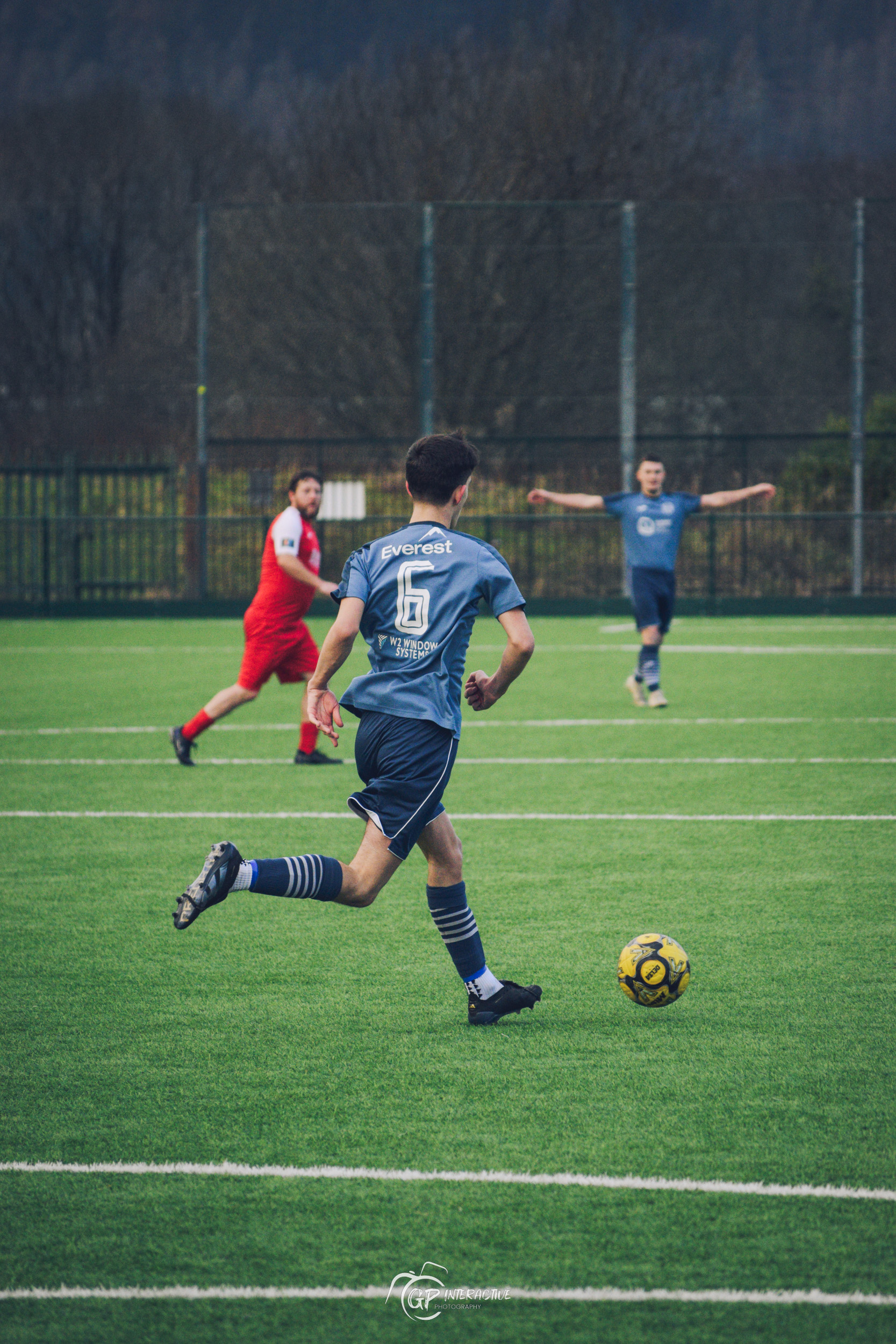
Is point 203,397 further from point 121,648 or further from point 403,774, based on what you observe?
point 403,774

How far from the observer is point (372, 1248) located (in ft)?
11.1

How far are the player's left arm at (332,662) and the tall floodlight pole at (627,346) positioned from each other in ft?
72.6

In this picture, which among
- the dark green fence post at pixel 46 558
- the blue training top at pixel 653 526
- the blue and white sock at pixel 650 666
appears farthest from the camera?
the dark green fence post at pixel 46 558

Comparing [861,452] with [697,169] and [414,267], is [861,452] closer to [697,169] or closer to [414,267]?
[414,267]

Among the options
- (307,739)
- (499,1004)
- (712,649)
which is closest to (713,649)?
(712,649)

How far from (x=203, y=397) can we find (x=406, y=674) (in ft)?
76.4

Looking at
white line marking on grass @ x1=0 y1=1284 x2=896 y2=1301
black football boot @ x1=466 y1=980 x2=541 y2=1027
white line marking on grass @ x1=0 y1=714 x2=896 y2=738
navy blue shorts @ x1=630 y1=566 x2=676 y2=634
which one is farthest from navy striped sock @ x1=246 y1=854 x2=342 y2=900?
navy blue shorts @ x1=630 y1=566 x2=676 y2=634

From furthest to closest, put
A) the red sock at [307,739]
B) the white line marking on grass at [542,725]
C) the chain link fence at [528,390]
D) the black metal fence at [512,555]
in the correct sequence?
the chain link fence at [528,390]
the black metal fence at [512,555]
the white line marking on grass at [542,725]
the red sock at [307,739]

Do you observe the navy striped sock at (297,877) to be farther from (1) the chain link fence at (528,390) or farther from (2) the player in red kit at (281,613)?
(1) the chain link fence at (528,390)

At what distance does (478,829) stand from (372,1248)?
507 cm

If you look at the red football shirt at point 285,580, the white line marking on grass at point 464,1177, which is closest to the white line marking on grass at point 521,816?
the red football shirt at point 285,580

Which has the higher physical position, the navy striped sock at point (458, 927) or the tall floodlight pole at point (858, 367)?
the tall floodlight pole at point (858, 367)

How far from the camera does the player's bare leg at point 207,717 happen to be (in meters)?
10.5

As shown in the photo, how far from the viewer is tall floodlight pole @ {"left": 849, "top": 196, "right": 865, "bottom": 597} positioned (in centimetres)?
2634
